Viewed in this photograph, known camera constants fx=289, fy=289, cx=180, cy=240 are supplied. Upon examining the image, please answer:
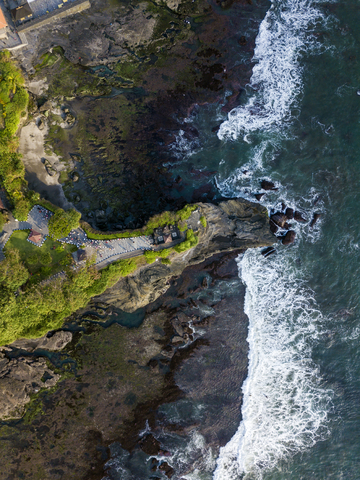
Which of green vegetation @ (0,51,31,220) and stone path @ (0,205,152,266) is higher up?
green vegetation @ (0,51,31,220)

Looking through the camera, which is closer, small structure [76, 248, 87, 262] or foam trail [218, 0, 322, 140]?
small structure [76, 248, 87, 262]

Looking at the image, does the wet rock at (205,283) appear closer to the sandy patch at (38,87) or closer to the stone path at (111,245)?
the stone path at (111,245)

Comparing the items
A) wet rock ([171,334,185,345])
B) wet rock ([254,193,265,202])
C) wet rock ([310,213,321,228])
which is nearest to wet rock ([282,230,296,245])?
wet rock ([310,213,321,228])

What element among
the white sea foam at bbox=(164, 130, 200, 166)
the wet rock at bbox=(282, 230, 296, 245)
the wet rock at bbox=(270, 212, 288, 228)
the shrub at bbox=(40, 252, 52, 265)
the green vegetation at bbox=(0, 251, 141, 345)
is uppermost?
the white sea foam at bbox=(164, 130, 200, 166)

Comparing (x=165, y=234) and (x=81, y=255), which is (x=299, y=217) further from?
(x=81, y=255)

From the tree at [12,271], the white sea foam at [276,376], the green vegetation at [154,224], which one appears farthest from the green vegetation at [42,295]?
the white sea foam at [276,376]

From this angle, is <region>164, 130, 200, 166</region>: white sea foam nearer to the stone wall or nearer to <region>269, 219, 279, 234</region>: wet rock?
<region>269, 219, 279, 234</region>: wet rock

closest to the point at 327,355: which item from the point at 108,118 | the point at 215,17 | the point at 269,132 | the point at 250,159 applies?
the point at 250,159
